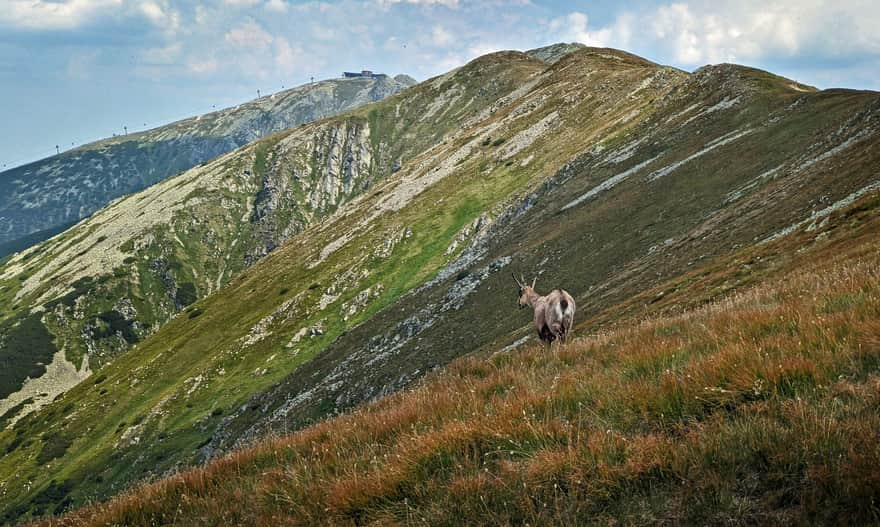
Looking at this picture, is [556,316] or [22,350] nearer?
[556,316]

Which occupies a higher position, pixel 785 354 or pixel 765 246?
pixel 785 354

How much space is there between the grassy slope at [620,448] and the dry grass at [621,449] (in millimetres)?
19

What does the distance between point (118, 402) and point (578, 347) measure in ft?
380

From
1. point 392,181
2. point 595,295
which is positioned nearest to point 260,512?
point 595,295

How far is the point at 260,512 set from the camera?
677 centimetres

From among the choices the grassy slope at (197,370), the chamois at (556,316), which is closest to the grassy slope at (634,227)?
the chamois at (556,316)

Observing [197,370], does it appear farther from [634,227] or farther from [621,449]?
[621,449]

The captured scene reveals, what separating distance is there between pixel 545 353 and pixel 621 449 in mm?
5778

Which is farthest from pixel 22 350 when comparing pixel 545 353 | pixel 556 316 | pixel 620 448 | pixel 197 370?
pixel 620 448

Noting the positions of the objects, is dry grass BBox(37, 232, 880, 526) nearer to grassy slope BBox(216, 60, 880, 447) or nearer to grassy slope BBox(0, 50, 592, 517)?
grassy slope BBox(216, 60, 880, 447)

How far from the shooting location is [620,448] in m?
5.56

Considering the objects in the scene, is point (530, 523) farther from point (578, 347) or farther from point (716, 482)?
point (578, 347)

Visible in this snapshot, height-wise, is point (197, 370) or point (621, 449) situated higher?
point (621, 449)

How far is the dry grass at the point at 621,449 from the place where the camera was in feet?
14.9
